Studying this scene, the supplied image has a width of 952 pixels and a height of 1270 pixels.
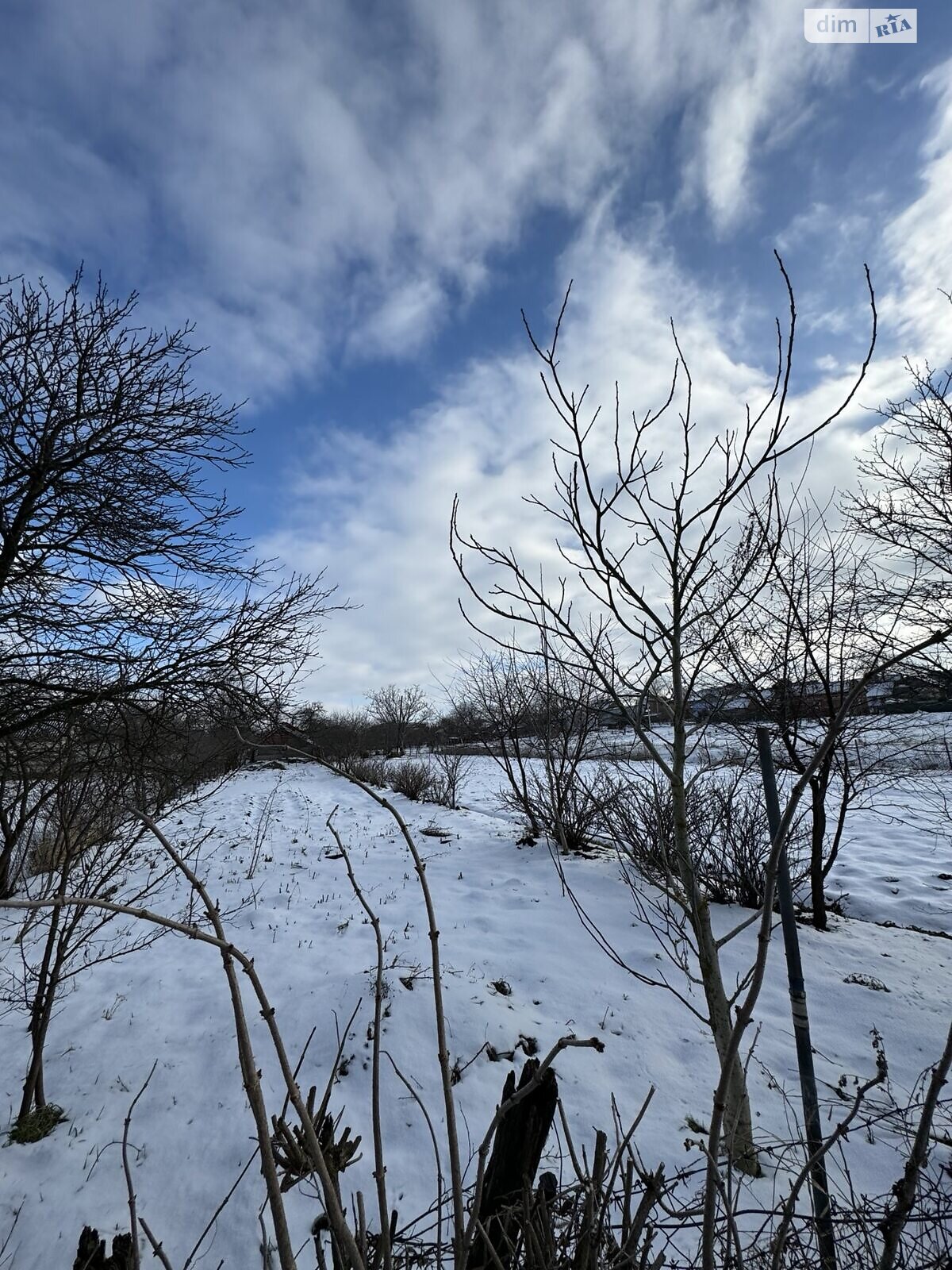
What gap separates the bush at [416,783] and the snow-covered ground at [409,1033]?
6260mm

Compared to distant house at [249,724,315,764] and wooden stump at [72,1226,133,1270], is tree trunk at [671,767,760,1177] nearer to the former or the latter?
distant house at [249,724,315,764]

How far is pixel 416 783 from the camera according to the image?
43.2 feet

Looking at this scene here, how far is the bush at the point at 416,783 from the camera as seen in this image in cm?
1284

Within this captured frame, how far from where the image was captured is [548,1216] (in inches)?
39.6

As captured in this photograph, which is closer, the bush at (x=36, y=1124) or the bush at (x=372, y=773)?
the bush at (x=36, y=1124)

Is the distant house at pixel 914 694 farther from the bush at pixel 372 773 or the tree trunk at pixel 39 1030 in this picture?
the bush at pixel 372 773

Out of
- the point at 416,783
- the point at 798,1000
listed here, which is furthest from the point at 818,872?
the point at 416,783

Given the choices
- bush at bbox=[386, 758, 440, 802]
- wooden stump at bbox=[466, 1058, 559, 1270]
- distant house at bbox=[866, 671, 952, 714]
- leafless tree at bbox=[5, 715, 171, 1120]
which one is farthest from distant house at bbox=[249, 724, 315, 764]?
bush at bbox=[386, 758, 440, 802]

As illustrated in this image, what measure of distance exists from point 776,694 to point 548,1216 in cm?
442

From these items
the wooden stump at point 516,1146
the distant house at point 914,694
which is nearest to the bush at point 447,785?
the distant house at point 914,694

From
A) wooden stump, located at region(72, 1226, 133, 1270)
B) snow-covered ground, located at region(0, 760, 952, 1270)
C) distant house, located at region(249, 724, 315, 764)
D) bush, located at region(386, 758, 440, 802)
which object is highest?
distant house, located at region(249, 724, 315, 764)

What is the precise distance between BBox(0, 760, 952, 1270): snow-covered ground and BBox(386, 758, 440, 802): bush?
20.5 feet

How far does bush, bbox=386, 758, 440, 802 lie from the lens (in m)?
12.8

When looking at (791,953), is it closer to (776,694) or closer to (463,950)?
(776,694)
